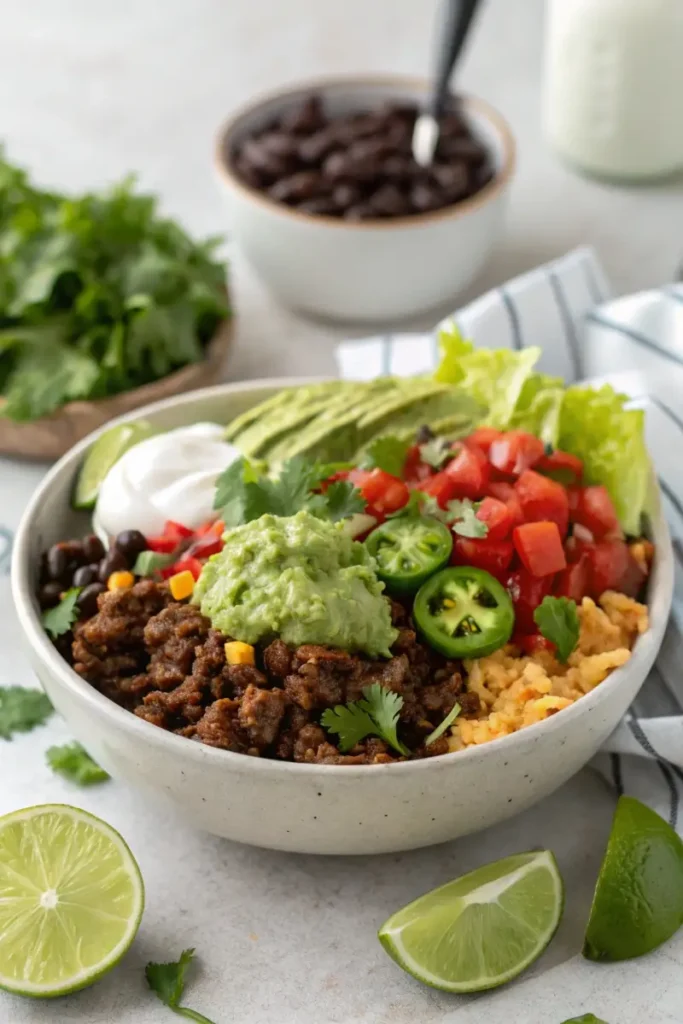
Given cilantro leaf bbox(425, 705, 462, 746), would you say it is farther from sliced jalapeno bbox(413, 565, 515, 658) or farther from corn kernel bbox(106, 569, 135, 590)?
corn kernel bbox(106, 569, 135, 590)

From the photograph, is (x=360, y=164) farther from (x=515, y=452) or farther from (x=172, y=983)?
(x=172, y=983)

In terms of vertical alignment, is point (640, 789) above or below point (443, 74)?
below

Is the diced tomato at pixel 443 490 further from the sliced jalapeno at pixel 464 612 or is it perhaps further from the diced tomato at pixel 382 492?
the sliced jalapeno at pixel 464 612

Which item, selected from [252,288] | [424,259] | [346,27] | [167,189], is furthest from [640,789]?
[346,27]

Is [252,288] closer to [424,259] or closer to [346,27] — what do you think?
[424,259]

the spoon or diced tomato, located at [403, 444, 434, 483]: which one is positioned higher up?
the spoon

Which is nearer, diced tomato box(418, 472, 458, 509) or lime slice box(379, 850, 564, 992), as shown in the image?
lime slice box(379, 850, 564, 992)

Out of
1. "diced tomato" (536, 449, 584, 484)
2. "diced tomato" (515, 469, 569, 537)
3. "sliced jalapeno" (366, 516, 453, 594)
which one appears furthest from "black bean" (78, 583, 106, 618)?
"diced tomato" (536, 449, 584, 484)
